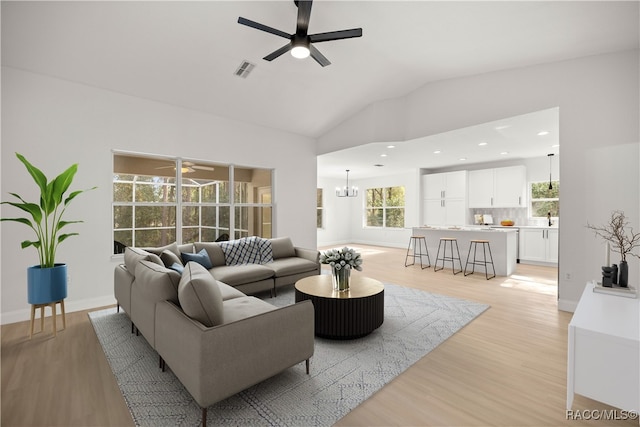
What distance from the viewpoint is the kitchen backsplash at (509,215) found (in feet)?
24.4

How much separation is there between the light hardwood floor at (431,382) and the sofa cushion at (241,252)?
1780mm

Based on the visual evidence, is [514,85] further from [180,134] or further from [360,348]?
[180,134]

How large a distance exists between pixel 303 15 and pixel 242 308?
2615 mm

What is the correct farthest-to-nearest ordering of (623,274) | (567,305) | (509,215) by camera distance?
(509,215) → (567,305) → (623,274)

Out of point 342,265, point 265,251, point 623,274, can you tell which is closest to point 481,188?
point 623,274

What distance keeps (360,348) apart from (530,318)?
229 cm

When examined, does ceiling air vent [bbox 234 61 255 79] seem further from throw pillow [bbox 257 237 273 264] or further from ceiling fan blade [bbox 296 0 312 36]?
throw pillow [bbox 257 237 273 264]

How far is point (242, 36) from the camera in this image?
363 cm

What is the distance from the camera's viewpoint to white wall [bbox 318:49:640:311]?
11.3 feet

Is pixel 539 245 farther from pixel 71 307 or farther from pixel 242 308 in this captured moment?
pixel 71 307

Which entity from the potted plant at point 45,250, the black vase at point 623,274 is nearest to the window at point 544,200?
the black vase at point 623,274

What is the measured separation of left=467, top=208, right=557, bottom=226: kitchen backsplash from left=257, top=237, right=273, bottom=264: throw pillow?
605cm

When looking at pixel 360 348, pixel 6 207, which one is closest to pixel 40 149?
pixel 6 207

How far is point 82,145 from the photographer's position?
13.0 ft
